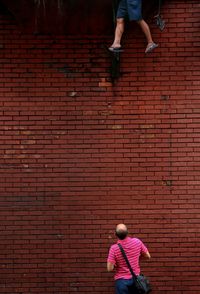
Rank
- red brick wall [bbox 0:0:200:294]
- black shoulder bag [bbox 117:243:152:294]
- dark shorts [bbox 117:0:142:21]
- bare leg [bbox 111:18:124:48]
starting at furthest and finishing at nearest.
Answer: red brick wall [bbox 0:0:200:294]
bare leg [bbox 111:18:124:48]
dark shorts [bbox 117:0:142:21]
black shoulder bag [bbox 117:243:152:294]

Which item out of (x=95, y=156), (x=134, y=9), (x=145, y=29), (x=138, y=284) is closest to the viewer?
(x=138, y=284)

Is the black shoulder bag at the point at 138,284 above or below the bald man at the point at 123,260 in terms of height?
below

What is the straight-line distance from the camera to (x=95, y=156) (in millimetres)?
7117

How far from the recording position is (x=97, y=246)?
702 centimetres

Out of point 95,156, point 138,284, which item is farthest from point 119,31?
point 138,284

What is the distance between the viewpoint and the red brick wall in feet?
23.0

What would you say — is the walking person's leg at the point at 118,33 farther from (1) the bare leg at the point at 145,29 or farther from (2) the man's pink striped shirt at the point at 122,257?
(2) the man's pink striped shirt at the point at 122,257

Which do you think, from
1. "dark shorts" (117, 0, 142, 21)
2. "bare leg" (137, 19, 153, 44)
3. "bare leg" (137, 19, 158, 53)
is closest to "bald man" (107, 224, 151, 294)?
"bare leg" (137, 19, 158, 53)

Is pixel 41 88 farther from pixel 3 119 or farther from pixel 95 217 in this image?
pixel 95 217

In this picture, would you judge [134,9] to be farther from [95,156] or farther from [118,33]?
[95,156]

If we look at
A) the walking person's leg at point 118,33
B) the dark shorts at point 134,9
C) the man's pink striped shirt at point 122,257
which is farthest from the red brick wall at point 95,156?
the man's pink striped shirt at point 122,257

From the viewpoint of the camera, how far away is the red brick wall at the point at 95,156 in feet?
23.0

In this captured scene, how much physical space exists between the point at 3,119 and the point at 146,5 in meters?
2.35

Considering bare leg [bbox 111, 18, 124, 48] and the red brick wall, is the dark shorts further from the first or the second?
the red brick wall
